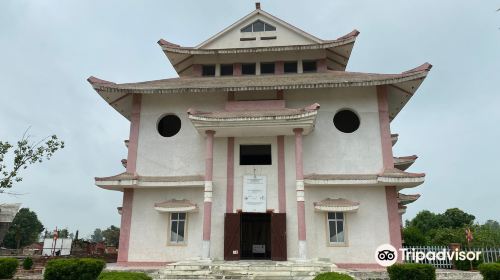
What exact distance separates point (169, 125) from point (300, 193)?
22.9 ft

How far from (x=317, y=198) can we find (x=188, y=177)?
533 centimetres

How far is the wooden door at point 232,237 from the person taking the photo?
14.9 meters

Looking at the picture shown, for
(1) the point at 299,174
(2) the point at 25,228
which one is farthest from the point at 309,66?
(2) the point at 25,228

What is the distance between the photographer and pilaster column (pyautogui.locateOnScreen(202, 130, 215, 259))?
14266 mm

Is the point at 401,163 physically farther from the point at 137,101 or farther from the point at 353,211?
the point at 137,101

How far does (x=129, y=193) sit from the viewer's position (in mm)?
16297

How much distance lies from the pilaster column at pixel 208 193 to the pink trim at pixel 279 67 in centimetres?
571

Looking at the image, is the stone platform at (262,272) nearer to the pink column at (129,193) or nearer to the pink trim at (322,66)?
the pink column at (129,193)

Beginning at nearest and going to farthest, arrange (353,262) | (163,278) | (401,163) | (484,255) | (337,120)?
1. (163,278)
2. (353,262)
3. (484,255)
4. (337,120)
5. (401,163)

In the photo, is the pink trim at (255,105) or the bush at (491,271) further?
the pink trim at (255,105)

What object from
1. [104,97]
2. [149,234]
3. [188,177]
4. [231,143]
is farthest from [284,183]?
[104,97]

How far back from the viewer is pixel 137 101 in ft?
57.6

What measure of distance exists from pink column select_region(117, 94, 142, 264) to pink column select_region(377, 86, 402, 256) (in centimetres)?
1045

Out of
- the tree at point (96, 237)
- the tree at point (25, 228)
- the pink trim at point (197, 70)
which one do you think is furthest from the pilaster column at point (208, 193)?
the tree at point (96, 237)
